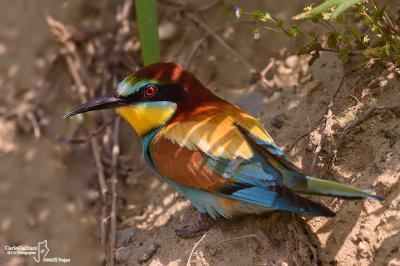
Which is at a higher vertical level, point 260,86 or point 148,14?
point 148,14

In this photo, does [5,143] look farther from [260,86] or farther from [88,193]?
[260,86]

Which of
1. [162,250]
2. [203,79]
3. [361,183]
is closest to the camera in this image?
[361,183]

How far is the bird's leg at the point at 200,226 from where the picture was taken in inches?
109

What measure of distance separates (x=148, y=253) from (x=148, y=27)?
1523 mm

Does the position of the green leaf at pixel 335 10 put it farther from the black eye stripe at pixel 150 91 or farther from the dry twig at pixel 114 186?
the dry twig at pixel 114 186

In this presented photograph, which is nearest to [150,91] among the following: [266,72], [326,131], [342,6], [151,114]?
[151,114]

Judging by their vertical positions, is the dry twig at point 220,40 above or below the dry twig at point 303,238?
above

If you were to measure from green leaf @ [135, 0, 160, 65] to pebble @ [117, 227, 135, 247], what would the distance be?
117cm

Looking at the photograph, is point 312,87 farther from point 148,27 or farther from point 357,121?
point 148,27

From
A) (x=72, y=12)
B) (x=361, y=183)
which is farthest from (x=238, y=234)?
(x=72, y=12)

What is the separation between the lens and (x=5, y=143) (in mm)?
4082

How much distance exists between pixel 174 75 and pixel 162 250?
1032 millimetres

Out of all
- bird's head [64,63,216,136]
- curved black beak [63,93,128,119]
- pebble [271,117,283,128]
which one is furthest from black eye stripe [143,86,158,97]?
pebble [271,117,283,128]

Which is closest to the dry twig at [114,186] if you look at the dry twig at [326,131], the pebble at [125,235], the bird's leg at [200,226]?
the pebble at [125,235]
